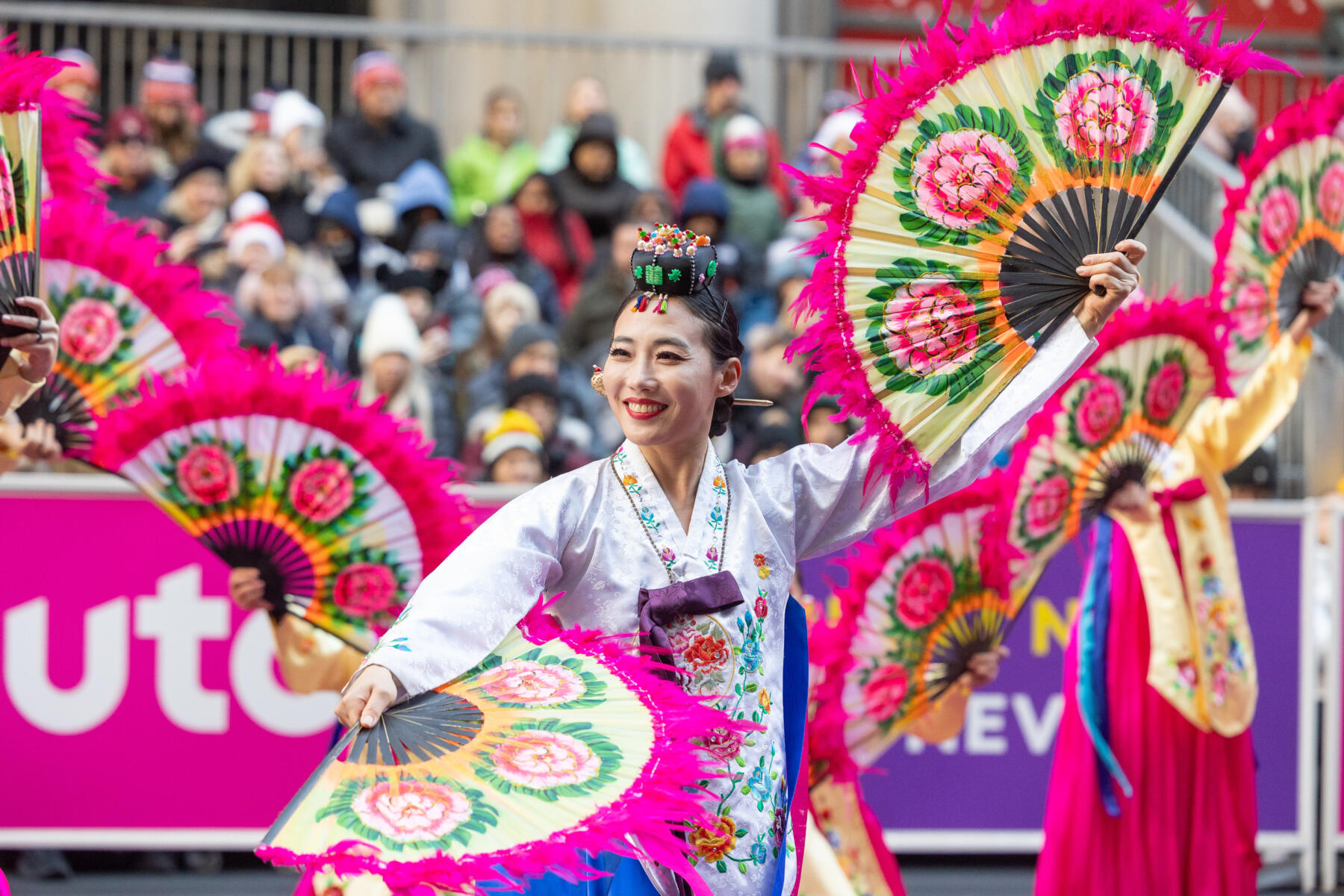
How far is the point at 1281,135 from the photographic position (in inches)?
177

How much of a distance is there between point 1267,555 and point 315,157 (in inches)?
176

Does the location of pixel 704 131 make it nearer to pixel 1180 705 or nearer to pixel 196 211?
pixel 196 211

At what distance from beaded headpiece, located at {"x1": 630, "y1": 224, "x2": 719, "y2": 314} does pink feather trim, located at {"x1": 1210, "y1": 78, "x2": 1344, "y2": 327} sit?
215 centimetres

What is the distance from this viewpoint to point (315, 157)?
7785mm

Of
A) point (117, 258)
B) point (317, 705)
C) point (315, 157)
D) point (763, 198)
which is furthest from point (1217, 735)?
point (315, 157)

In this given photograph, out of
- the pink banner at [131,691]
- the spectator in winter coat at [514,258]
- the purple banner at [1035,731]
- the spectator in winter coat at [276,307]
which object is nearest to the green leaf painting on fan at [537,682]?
the pink banner at [131,691]

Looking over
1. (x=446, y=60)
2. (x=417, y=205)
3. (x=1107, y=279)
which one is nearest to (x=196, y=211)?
(x=417, y=205)

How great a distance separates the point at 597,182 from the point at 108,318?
3.98 meters

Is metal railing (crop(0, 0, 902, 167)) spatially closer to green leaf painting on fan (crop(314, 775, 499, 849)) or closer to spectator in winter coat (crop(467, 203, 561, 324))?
spectator in winter coat (crop(467, 203, 561, 324))

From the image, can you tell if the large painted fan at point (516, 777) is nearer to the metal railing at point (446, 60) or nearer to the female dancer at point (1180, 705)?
the female dancer at point (1180, 705)

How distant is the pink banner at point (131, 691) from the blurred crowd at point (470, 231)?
3.24 ft

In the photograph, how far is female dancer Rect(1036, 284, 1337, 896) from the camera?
4605mm

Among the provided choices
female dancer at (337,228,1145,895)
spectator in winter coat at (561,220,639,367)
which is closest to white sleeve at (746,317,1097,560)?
female dancer at (337,228,1145,895)

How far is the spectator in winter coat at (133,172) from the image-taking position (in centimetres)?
732
